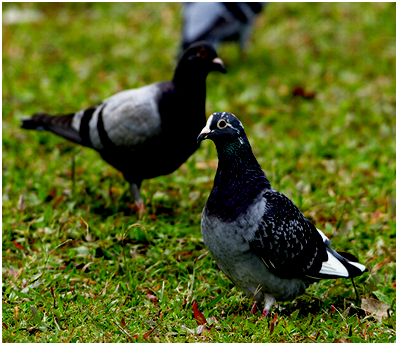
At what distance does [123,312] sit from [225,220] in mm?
870

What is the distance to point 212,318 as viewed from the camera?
331 cm

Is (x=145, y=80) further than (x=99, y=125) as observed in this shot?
Yes

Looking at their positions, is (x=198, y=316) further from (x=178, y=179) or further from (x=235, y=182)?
(x=178, y=179)

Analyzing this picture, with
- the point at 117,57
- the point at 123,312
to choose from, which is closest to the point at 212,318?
the point at 123,312

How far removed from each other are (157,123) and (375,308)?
6.77ft

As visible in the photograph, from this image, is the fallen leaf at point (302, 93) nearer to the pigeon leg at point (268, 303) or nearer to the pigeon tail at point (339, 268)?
the pigeon tail at point (339, 268)

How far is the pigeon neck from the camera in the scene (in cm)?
317

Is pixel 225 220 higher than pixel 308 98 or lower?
lower

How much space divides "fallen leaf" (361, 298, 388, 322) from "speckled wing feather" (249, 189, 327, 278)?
46 centimetres

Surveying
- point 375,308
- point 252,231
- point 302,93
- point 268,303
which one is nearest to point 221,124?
point 252,231

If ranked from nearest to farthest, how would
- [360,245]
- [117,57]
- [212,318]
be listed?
[212,318]
[360,245]
[117,57]

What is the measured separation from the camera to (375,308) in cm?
354

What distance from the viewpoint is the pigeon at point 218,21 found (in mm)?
7414

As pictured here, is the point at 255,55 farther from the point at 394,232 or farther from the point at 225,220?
the point at 225,220
